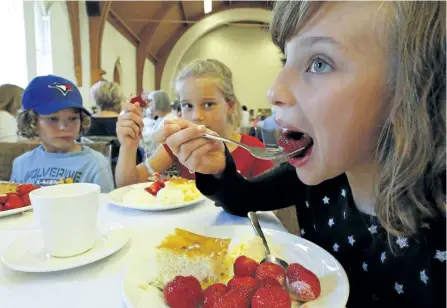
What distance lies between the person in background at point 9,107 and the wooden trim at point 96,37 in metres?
2.47

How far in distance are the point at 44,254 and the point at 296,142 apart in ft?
1.59

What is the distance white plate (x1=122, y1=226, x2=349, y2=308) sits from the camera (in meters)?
0.44

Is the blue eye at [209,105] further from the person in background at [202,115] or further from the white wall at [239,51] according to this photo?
the white wall at [239,51]

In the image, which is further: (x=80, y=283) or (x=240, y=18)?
(x=240, y=18)

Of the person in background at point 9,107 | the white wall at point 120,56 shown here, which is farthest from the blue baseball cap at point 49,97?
the white wall at point 120,56

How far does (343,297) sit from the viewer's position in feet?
1.40

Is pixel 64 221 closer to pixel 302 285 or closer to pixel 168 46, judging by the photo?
pixel 302 285

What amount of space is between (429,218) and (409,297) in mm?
142

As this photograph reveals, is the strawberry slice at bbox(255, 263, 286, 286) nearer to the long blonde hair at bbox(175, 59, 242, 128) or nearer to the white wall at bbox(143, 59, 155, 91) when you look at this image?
the long blonde hair at bbox(175, 59, 242, 128)

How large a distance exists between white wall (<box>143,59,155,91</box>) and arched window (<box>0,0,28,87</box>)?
18.4 ft

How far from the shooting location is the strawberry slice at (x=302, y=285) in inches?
17.6

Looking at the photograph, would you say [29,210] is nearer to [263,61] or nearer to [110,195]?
[110,195]

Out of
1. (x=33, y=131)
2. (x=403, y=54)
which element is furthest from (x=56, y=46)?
(x=403, y=54)

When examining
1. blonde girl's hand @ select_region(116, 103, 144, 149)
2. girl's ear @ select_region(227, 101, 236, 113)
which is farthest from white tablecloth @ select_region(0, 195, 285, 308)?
girl's ear @ select_region(227, 101, 236, 113)
